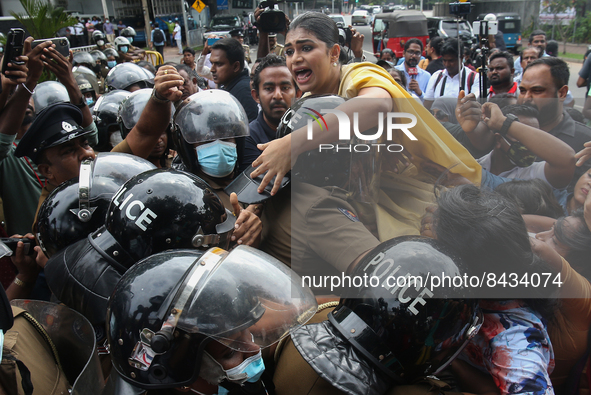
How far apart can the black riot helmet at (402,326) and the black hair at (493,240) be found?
0.49 feet

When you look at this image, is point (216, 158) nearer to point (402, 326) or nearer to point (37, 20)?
point (402, 326)

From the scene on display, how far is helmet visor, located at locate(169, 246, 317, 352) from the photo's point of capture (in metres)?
1.50

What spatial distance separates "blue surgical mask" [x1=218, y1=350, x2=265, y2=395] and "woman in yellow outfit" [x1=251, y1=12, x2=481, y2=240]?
0.83 meters

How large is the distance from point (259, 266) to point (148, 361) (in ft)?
1.62

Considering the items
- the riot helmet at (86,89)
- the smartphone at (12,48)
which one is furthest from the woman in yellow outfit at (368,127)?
the riot helmet at (86,89)

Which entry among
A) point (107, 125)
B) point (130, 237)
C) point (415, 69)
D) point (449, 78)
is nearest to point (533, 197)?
point (130, 237)

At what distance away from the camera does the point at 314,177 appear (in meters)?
2.29

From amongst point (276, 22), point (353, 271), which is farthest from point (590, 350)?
point (276, 22)

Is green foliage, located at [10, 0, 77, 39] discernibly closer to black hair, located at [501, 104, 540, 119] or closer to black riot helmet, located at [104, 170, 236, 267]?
black riot helmet, located at [104, 170, 236, 267]

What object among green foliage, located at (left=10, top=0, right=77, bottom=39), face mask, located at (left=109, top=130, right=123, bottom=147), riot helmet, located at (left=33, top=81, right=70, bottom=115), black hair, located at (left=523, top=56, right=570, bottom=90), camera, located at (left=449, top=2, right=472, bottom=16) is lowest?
face mask, located at (left=109, top=130, right=123, bottom=147)

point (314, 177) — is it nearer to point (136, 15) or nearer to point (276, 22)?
point (276, 22)

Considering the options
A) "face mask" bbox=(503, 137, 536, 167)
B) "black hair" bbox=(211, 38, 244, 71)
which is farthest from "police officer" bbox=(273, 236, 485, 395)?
"black hair" bbox=(211, 38, 244, 71)

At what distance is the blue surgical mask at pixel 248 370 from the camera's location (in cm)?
157

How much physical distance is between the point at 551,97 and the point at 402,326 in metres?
2.73
